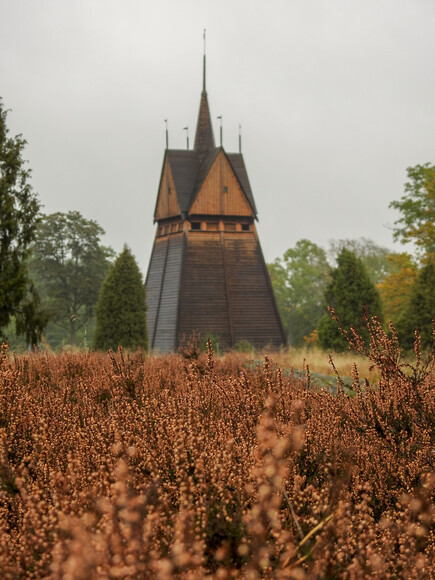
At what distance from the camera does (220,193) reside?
30969mm

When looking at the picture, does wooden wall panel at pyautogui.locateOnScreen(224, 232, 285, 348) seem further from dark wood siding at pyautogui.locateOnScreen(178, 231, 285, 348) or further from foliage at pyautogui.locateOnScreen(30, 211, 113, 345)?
foliage at pyautogui.locateOnScreen(30, 211, 113, 345)

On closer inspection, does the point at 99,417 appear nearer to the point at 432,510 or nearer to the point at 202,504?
the point at 202,504

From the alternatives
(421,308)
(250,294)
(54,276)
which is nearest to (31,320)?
(250,294)

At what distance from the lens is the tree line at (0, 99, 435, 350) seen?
737 inches

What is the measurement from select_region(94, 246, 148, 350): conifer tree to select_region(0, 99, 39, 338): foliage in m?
5.97

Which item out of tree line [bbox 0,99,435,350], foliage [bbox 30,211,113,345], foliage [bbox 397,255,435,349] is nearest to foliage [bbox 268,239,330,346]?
tree line [bbox 0,99,435,350]

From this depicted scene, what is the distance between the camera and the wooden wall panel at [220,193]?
3081 cm

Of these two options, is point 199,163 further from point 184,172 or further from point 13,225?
point 13,225

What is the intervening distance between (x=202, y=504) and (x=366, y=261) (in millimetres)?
56999

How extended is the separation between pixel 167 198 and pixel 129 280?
25.9 feet

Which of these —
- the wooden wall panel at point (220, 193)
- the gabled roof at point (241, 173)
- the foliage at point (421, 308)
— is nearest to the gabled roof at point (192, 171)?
the gabled roof at point (241, 173)

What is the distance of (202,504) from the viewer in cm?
324

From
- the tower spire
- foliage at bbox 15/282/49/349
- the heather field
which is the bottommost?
the heather field

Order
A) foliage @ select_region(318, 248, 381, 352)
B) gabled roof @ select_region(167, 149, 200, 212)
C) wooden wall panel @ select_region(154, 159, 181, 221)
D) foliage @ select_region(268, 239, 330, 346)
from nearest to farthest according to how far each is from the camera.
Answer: foliage @ select_region(318, 248, 381, 352) → gabled roof @ select_region(167, 149, 200, 212) → wooden wall panel @ select_region(154, 159, 181, 221) → foliage @ select_region(268, 239, 330, 346)
